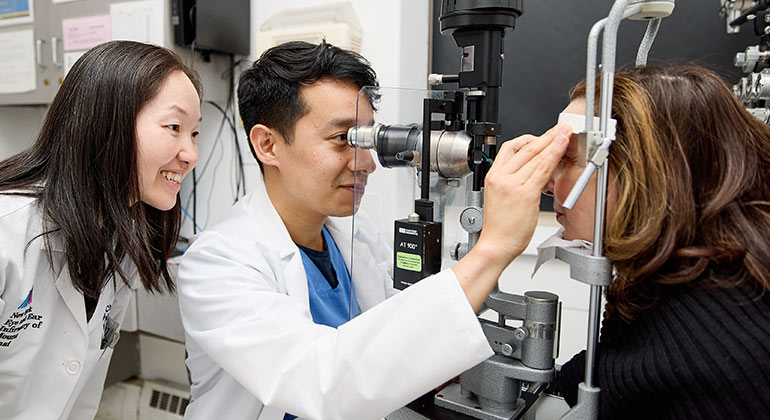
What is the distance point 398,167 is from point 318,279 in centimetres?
39

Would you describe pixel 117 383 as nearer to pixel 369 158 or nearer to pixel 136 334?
pixel 136 334

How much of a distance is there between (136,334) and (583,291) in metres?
2.08

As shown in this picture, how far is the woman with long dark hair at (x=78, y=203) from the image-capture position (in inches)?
37.2

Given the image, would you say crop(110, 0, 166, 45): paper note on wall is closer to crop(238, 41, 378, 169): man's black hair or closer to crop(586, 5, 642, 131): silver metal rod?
crop(238, 41, 378, 169): man's black hair

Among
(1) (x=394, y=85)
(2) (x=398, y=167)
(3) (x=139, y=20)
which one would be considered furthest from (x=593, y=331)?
(3) (x=139, y=20)

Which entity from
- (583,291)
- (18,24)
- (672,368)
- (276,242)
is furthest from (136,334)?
(672,368)

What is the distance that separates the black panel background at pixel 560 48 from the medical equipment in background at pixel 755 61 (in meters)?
0.44

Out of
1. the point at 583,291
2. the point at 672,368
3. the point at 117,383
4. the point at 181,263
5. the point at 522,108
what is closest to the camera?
the point at 672,368

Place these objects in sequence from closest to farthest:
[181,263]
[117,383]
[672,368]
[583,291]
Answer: [672,368] → [181,263] → [583,291] → [117,383]

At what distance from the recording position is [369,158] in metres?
0.97

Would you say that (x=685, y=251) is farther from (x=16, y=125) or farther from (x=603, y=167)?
(x=16, y=125)

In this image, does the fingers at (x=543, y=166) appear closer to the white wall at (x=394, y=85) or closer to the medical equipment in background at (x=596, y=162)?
the medical equipment in background at (x=596, y=162)

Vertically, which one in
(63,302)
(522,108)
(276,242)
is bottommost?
(63,302)

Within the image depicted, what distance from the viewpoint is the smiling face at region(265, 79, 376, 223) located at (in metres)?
1.10
